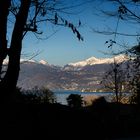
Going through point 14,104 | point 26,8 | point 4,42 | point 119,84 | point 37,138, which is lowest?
point 37,138

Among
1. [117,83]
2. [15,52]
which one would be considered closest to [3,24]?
[15,52]

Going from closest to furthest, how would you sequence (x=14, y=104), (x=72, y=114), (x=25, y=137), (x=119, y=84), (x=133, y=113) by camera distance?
1. (x=25, y=137)
2. (x=14, y=104)
3. (x=72, y=114)
4. (x=133, y=113)
5. (x=119, y=84)

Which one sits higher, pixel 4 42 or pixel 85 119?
pixel 4 42

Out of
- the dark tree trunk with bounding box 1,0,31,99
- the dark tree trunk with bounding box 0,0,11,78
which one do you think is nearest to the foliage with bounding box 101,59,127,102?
the dark tree trunk with bounding box 1,0,31,99

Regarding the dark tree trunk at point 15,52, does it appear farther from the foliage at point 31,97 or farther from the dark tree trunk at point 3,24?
the foliage at point 31,97

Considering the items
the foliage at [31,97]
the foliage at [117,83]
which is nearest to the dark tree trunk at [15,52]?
the foliage at [31,97]

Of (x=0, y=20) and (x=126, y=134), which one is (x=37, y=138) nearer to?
(x=0, y=20)

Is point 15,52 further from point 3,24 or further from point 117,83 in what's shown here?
point 117,83

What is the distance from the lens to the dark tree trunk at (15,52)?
10.5m

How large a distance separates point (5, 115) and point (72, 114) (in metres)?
1.97

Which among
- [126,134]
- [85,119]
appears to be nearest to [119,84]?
[126,134]

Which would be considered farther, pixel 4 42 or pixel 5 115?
pixel 4 42

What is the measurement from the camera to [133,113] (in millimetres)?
40625

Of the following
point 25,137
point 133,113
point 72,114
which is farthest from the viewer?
point 133,113
